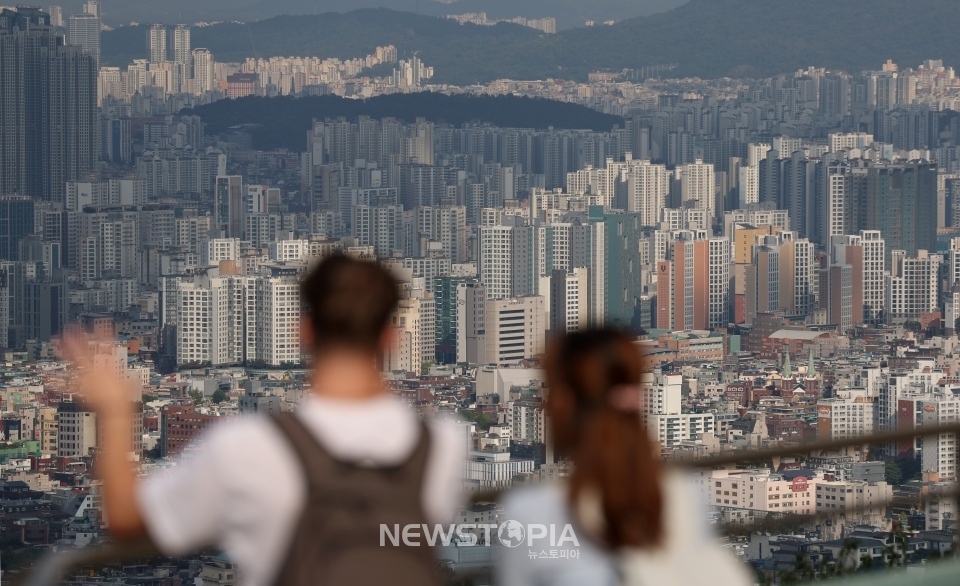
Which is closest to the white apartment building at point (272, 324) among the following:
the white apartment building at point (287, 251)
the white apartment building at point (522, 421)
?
the white apartment building at point (287, 251)

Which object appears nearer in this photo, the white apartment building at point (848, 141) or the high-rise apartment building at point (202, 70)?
the white apartment building at point (848, 141)

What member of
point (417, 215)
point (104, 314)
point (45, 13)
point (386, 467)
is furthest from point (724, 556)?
point (45, 13)

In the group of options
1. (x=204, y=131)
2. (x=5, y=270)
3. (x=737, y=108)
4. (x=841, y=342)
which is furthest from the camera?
(x=737, y=108)

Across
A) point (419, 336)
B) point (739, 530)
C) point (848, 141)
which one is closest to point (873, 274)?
point (419, 336)

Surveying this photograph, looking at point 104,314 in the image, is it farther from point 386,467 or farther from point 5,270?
point 386,467

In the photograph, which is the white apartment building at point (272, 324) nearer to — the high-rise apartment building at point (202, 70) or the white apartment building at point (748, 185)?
the white apartment building at point (748, 185)

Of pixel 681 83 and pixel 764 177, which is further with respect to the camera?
pixel 681 83
